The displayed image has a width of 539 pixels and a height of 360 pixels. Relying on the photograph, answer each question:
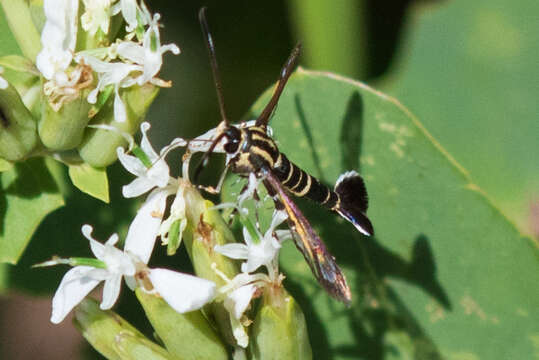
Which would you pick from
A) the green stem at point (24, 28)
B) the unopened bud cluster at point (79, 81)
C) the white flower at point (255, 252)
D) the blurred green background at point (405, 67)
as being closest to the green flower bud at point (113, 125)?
the unopened bud cluster at point (79, 81)

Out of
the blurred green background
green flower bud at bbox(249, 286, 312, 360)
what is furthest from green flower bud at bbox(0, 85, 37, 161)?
the blurred green background

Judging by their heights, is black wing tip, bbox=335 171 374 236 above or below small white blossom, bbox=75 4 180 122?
below

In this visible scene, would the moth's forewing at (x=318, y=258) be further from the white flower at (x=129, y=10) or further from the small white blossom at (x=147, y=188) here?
the white flower at (x=129, y=10)

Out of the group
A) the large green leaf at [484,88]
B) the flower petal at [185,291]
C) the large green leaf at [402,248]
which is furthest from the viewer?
the large green leaf at [484,88]

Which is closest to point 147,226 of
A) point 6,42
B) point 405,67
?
point 6,42

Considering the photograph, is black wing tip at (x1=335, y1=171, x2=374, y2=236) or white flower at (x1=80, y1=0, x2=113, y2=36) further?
black wing tip at (x1=335, y1=171, x2=374, y2=236)

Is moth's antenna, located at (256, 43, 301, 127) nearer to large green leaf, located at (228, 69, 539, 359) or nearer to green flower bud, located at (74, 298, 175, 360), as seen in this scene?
large green leaf, located at (228, 69, 539, 359)
